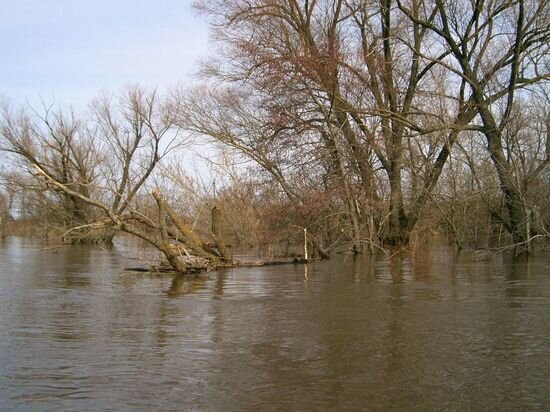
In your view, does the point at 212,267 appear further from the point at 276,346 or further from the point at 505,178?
the point at 505,178

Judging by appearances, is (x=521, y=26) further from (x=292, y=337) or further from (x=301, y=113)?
(x=292, y=337)

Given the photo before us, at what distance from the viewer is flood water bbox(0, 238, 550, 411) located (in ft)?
19.4

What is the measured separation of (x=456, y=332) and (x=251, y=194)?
64.7 feet

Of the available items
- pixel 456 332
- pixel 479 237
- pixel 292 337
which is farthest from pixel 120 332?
pixel 479 237

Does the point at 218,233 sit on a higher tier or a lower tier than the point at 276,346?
higher

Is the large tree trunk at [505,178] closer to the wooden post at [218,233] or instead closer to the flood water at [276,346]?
the flood water at [276,346]

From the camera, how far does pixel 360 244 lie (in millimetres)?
27562

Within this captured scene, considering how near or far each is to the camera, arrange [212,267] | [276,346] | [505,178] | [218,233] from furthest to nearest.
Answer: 1. [505,178]
2. [218,233]
3. [212,267]
4. [276,346]

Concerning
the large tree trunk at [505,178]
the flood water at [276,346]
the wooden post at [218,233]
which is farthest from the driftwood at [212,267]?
the large tree trunk at [505,178]

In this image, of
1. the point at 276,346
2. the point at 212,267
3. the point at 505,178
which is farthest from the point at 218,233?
the point at 505,178

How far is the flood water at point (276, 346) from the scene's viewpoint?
590cm

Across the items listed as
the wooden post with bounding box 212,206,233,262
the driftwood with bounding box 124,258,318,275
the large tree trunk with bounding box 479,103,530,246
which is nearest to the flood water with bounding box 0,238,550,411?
the driftwood with bounding box 124,258,318,275

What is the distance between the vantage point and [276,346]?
8.10m

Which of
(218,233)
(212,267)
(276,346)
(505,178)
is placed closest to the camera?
(276,346)
